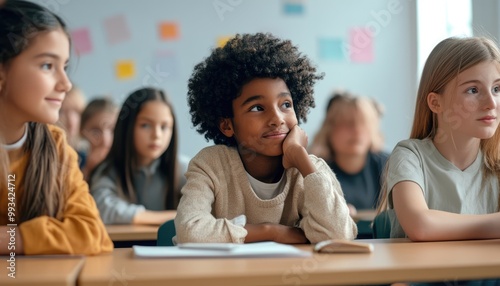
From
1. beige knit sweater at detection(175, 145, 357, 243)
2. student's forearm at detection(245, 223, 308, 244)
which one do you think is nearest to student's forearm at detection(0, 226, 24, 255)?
beige knit sweater at detection(175, 145, 357, 243)

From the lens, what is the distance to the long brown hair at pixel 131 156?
3301 mm

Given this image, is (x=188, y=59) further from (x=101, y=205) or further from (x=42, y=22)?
(x=42, y=22)

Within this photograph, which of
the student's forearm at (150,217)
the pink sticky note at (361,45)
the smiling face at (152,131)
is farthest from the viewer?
the pink sticky note at (361,45)

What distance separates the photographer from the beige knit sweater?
172 centimetres

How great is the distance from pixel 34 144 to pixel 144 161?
1.72 meters

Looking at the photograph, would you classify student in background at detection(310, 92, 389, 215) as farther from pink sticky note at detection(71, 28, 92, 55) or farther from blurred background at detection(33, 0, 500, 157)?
pink sticky note at detection(71, 28, 92, 55)

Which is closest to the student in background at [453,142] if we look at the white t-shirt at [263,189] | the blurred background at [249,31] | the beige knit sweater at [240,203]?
the beige knit sweater at [240,203]

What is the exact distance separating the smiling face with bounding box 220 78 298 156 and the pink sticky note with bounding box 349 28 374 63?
4.10 metres

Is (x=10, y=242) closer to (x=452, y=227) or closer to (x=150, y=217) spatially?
(x=452, y=227)

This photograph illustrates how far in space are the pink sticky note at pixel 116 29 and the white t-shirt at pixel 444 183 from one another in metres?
4.14

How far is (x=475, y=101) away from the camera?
1.90 meters

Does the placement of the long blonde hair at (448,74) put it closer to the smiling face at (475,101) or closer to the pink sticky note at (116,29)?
the smiling face at (475,101)

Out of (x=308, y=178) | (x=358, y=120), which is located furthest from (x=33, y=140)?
(x=358, y=120)

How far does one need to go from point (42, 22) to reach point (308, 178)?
754mm
